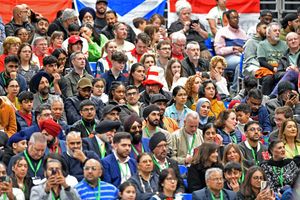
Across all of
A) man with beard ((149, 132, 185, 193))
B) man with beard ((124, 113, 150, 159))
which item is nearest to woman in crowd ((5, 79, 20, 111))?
man with beard ((124, 113, 150, 159))

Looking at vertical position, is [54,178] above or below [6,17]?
below

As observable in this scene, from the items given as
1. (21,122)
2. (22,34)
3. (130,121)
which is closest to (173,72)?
(22,34)

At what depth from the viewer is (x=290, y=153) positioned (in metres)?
21.8

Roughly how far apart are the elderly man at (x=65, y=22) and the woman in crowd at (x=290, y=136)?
5471 millimetres

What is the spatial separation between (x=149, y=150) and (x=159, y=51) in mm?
4669

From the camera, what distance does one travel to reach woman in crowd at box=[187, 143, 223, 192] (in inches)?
803

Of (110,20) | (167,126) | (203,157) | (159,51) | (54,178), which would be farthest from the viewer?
(110,20)

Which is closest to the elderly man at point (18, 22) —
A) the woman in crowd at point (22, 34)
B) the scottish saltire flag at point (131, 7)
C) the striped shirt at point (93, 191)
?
the woman in crowd at point (22, 34)

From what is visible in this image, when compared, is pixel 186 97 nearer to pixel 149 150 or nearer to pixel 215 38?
pixel 149 150

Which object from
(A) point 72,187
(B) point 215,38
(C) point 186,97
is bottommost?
(A) point 72,187

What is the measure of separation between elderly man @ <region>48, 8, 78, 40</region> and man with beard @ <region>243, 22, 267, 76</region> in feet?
9.46

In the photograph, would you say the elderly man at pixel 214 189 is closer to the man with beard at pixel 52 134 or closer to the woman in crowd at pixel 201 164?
the woman in crowd at pixel 201 164

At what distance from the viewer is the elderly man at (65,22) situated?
86.0ft

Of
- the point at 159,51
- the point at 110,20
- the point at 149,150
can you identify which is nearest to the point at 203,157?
the point at 149,150
